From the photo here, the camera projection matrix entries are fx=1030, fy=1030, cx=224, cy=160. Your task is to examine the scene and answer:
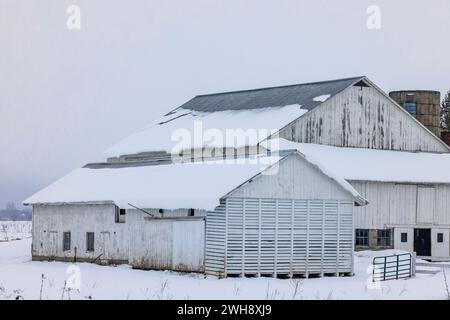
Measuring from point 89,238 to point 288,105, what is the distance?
42.8 ft

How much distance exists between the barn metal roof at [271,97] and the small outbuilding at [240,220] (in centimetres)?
1167

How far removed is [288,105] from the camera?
5153 cm

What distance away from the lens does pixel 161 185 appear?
40.5 meters

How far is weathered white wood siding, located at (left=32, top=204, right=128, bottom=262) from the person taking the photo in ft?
137

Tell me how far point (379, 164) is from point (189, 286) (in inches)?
835

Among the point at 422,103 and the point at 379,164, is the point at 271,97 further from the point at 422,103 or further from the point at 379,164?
the point at 422,103

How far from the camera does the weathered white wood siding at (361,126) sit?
49.6 m

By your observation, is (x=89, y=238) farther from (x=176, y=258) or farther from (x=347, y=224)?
(x=347, y=224)

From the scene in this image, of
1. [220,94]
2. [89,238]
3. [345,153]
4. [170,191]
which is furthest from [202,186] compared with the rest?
[220,94]

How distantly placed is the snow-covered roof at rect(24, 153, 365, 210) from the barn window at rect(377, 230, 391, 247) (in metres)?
11.2

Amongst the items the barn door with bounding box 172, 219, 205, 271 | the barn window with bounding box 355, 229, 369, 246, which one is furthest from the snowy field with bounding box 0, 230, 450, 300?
the barn window with bounding box 355, 229, 369, 246

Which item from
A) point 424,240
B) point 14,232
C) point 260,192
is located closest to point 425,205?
point 424,240

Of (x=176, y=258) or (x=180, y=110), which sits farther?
(x=180, y=110)
